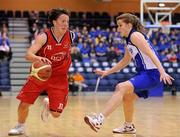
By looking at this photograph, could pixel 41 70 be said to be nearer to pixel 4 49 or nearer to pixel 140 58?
pixel 140 58

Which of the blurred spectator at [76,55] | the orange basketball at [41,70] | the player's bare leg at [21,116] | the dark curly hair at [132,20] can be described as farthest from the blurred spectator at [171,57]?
the orange basketball at [41,70]

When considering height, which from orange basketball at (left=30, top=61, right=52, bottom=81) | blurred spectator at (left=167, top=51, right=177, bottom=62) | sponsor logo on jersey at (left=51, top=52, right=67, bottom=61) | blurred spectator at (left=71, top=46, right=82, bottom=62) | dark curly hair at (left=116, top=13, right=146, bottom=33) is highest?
dark curly hair at (left=116, top=13, right=146, bottom=33)

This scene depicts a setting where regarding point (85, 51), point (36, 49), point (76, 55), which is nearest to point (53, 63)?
point (36, 49)

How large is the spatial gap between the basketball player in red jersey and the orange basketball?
0.29 ft

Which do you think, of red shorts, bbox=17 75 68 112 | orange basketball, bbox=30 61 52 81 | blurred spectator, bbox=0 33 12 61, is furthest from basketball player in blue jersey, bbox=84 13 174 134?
blurred spectator, bbox=0 33 12 61

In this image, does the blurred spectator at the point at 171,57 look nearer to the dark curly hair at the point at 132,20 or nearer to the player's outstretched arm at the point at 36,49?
the dark curly hair at the point at 132,20

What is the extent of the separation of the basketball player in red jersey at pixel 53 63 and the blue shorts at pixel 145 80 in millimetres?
918

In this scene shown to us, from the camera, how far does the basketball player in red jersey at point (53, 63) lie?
563cm

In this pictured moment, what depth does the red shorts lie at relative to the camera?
18.7 feet

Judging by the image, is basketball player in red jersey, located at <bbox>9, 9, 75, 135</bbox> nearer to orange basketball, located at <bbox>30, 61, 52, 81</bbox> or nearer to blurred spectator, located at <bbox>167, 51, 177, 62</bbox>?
orange basketball, located at <bbox>30, 61, 52, 81</bbox>

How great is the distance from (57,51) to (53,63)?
17 centimetres

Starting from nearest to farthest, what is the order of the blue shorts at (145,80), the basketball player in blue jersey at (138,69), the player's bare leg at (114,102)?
the player's bare leg at (114,102), the basketball player in blue jersey at (138,69), the blue shorts at (145,80)

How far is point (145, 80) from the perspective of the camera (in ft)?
18.2

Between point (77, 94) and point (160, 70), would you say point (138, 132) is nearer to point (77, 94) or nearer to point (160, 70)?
point (160, 70)
